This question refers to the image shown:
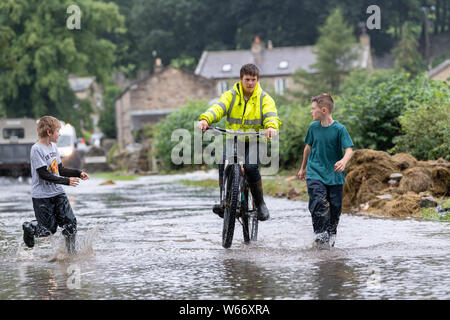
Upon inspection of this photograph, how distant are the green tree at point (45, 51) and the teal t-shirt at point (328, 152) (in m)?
46.4

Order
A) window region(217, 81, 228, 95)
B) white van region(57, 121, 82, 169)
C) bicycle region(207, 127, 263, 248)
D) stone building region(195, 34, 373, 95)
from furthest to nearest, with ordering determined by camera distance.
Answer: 1. stone building region(195, 34, 373, 95)
2. window region(217, 81, 228, 95)
3. white van region(57, 121, 82, 169)
4. bicycle region(207, 127, 263, 248)

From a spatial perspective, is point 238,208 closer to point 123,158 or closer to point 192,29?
point 123,158

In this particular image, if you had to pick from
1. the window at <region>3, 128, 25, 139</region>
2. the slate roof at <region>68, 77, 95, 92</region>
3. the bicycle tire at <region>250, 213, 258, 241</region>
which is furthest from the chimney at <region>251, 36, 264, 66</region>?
the bicycle tire at <region>250, 213, 258, 241</region>

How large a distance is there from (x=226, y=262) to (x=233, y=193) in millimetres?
1043

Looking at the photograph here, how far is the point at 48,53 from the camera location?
2132 inches

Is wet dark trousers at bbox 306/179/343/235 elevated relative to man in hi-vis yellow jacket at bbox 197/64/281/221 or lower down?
lower down

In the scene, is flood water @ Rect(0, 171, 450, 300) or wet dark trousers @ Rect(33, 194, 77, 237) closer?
flood water @ Rect(0, 171, 450, 300)

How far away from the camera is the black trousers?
866cm

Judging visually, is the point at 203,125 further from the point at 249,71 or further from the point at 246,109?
the point at 249,71

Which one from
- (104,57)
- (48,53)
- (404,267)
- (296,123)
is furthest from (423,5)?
(404,267)

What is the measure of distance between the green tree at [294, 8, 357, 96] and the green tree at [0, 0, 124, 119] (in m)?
18.6

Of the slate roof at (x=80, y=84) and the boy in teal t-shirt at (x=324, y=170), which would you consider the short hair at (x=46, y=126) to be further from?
the slate roof at (x=80, y=84)

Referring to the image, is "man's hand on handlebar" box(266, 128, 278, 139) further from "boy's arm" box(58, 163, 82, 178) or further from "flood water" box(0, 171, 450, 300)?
"boy's arm" box(58, 163, 82, 178)

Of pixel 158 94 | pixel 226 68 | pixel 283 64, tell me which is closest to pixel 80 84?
pixel 226 68
